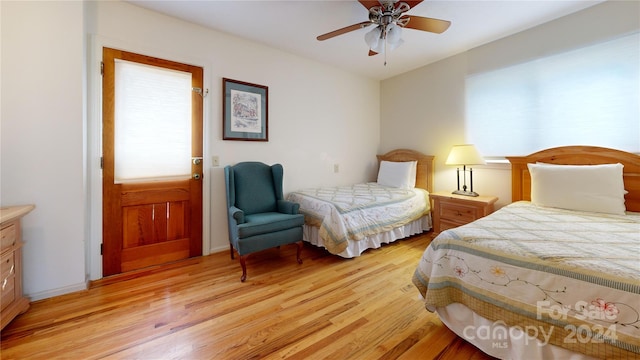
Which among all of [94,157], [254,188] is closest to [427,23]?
[254,188]

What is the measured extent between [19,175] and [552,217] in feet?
13.3

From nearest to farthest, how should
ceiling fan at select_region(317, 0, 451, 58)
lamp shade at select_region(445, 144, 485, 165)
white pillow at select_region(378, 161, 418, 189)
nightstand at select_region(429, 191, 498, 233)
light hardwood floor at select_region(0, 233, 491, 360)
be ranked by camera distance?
1. light hardwood floor at select_region(0, 233, 491, 360)
2. ceiling fan at select_region(317, 0, 451, 58)
3. nightstand at select_region(429, 191, 498, 233)
4. lamp shade at select_region(445, 144, 485, 165)
5. white pillow at select_region(378, 161, 418, 189)

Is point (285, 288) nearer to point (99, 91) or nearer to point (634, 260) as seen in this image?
point (634, 260)

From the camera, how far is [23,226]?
182 centimetres

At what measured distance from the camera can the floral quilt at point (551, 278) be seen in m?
0.99

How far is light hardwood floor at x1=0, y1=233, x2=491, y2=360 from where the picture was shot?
1.39 m

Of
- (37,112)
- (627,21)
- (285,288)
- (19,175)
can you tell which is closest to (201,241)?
(285,288)

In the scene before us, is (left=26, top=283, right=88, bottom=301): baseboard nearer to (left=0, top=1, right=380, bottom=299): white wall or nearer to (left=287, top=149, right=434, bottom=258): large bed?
(left=0, top=1, right=380, bottom=299): white wall

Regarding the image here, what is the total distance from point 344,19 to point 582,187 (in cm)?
269

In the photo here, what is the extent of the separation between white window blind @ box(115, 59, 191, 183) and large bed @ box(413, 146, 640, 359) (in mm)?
2549

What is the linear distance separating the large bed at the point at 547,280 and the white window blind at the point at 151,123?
8.36 ft

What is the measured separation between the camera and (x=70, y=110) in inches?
75.9

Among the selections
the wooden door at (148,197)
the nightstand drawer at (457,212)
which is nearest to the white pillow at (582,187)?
the nightstand drawer at (457,212)

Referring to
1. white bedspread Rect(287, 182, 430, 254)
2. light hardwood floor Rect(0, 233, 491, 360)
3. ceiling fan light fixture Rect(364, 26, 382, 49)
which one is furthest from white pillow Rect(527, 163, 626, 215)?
ceiling fan light fixture Rect(364, 26, 382, 49)
